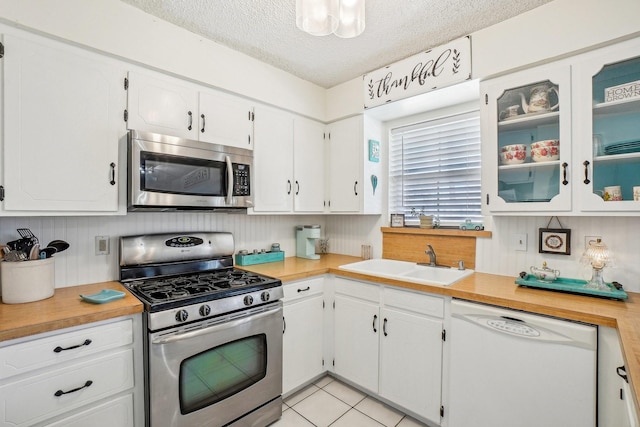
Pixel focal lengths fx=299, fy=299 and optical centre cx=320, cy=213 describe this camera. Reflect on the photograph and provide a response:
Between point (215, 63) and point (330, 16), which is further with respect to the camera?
point (215, 63)

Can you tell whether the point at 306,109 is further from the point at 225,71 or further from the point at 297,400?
the point at 297,400

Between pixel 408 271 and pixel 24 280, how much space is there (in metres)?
2.35

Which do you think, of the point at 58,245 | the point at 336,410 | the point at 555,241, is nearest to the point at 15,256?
the point at 58,245

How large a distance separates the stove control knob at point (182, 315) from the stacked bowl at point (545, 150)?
2.18 meters

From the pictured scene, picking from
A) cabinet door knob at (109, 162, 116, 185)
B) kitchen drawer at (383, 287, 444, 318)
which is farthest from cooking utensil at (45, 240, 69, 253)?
kitchen drawer at (383, 287, 444, 318)

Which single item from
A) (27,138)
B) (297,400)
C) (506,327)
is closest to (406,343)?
(506,327)

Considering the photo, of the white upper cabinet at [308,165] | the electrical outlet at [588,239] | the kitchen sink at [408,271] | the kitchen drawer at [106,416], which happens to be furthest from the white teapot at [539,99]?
the kitchen drawer at [106,416]

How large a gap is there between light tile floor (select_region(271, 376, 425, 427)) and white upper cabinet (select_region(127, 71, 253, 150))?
1941mm

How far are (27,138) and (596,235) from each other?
3111mm

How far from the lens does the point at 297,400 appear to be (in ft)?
7.24

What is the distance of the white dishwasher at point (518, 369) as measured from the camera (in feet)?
4.44

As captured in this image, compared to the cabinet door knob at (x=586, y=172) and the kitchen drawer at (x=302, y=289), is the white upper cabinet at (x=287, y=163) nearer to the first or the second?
the kitchen drawer at (x=302, y=289)

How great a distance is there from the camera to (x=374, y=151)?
276cm

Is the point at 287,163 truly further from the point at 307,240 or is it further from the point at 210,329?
the point at 210,329
